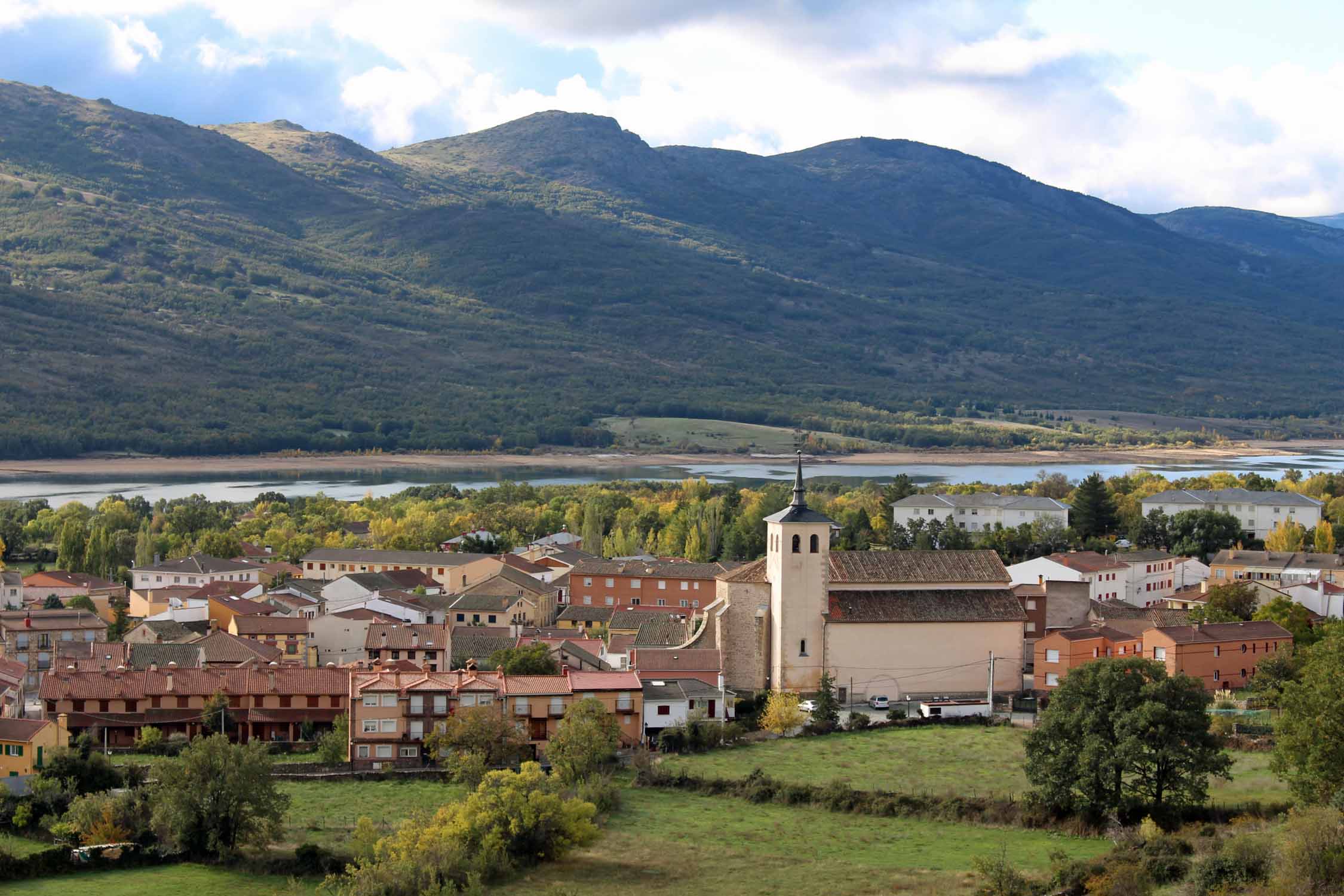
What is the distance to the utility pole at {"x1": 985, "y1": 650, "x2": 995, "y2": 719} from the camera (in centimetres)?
3884

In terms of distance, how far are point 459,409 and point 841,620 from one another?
14846cm

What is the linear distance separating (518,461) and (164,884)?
12937 centimetres

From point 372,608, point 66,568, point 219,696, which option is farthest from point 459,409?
point 219,696

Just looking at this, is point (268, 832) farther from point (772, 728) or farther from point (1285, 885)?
point (1285, 885)

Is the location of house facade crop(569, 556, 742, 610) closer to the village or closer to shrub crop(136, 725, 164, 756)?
the village

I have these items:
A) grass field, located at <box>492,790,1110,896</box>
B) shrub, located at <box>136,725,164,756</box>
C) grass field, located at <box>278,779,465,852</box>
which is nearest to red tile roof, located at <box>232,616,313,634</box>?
shrub, located at <box>136,725,164,756</box>

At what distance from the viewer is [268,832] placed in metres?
26.9

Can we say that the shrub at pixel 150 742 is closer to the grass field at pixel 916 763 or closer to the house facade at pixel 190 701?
the house facade at pixel 190 701

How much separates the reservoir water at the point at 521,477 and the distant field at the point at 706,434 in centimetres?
1024

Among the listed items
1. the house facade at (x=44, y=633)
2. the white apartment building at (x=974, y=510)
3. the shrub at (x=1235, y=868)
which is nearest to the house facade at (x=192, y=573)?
the house facade at (x=44, y=633)

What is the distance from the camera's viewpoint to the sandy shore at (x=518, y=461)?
463 feet

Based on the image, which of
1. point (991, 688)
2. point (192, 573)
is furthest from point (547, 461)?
point (991, 688)

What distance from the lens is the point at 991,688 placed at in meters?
40.1

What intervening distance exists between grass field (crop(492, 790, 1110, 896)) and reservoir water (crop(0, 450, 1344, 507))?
268ft
